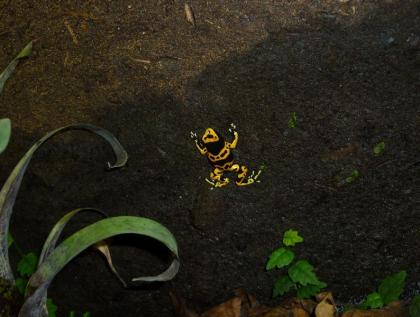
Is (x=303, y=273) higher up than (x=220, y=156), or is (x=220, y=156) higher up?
(x=220, y=156)

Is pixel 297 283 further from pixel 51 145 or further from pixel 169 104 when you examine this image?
pixel 51 145

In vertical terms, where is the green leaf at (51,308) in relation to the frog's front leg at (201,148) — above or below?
below

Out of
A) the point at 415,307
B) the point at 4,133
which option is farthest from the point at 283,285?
the point at 4,133

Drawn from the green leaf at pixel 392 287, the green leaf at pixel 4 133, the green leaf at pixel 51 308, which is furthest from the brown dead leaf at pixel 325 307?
the green leaf at pixel 4 133

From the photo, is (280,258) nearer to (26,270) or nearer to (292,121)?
(292,121)

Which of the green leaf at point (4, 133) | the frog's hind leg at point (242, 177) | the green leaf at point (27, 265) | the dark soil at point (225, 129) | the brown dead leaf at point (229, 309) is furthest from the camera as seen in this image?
the green leaf at point (27, 265)

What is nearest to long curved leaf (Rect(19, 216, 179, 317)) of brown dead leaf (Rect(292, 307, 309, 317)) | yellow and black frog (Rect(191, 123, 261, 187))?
yellow and black frog (Rect(191, 123, 261, 187))

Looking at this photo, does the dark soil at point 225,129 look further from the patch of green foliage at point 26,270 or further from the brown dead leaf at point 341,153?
the patch of green foliage at point 26,270

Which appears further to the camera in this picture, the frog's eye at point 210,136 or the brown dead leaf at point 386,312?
the brown dead leaf at point 386,312
